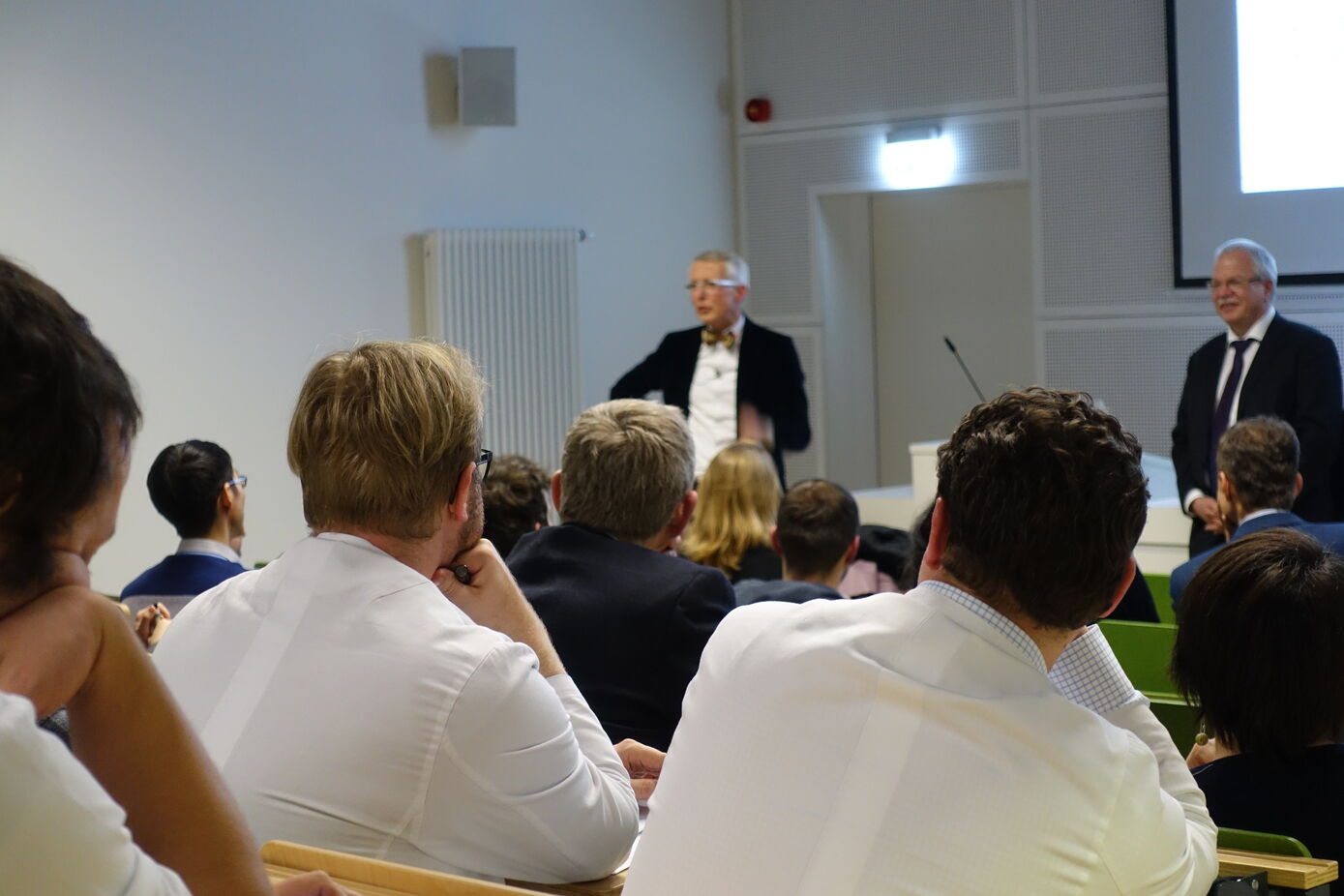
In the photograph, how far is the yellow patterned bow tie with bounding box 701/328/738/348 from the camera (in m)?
6.04

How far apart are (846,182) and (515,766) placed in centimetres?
692

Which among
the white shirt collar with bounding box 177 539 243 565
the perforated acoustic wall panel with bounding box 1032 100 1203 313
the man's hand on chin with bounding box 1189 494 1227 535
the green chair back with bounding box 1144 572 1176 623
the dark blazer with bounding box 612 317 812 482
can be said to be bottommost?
the green chair back with bounding box 1144 572 1176 623

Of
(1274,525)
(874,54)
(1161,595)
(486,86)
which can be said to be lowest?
(1161,595)

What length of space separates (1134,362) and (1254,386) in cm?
212

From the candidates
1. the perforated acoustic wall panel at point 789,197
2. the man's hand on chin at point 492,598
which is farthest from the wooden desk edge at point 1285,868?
the perforated acoustic wall panel at point 789,197

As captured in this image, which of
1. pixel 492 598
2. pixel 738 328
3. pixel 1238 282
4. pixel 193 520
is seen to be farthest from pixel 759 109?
pixel 492 598

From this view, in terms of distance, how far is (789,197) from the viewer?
27.8 ft

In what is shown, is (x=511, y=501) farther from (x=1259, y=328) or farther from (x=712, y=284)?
(x=1259, y=328)

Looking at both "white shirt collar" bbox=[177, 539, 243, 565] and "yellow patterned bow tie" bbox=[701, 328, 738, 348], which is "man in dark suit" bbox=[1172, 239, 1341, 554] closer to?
"yellow patterned bow tie" bbox=[701, 328, 738, 348]

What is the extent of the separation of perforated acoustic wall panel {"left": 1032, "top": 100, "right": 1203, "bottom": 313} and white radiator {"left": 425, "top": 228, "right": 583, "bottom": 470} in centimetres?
242

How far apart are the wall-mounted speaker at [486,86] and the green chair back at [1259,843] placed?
598cm

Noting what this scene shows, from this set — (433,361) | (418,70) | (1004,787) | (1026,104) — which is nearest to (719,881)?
(1004,787)

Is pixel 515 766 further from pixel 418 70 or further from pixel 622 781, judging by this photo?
pixel 418 70

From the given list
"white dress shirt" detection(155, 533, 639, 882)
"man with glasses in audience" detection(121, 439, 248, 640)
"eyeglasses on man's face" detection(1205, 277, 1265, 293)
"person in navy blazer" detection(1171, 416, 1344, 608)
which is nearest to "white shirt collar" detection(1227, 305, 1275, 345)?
"eyeglasses on man's face" detection(1205, 277, 1265, 293)
